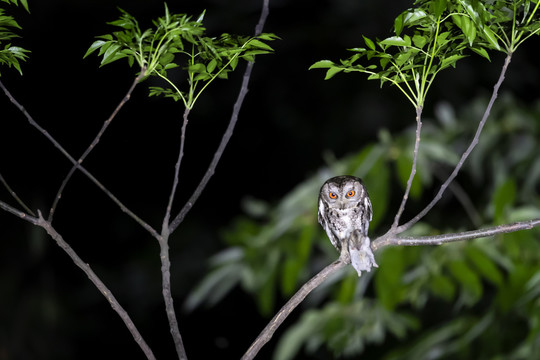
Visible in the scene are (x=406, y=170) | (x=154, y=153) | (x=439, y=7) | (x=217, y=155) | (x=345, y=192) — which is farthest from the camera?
(x=154, y=153)

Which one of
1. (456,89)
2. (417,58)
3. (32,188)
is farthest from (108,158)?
(417,58)

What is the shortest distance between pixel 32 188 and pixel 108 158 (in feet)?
1.35

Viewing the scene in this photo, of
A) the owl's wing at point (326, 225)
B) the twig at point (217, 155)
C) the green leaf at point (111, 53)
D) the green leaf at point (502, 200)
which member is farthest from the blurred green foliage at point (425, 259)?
the green leaf at point (111, 53)

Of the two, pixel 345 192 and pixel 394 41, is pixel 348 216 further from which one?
pixel 394 41

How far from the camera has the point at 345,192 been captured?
78cm

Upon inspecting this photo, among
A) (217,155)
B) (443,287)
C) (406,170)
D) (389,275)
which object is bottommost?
(443,287)

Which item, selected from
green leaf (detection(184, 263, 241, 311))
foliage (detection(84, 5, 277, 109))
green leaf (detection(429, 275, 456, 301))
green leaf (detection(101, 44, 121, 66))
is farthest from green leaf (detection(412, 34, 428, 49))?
green leaf (detection(184, 263, 241, 311))

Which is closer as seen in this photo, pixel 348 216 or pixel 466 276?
pixel 348 216

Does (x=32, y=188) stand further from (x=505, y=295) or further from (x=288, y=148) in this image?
(x=505, y=295)

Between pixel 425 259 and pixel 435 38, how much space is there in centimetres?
115

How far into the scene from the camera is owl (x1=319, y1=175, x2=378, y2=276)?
74 centimetres

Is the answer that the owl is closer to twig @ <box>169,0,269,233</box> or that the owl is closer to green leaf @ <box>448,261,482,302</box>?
twig @ <box>169,0,269,233</box>

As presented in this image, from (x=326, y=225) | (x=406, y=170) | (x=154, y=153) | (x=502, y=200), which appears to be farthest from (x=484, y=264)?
(x=154, y=153)

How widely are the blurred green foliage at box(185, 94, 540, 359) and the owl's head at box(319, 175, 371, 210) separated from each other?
0.57 meters
